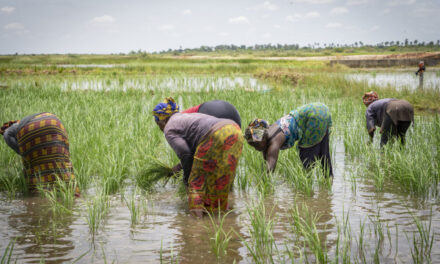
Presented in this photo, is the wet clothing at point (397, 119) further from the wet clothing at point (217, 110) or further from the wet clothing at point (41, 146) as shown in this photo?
the wet clothing at point (41, 146)

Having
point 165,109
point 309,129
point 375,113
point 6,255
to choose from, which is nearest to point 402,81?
point 375,113

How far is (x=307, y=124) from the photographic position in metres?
3.37

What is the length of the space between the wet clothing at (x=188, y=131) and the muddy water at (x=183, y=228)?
1.81 ft

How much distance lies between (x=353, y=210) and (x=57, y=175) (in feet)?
8.56

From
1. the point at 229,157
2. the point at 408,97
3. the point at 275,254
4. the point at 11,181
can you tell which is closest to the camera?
the point at 275,254

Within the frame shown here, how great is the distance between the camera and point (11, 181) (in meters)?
3.89

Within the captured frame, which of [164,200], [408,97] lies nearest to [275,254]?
[164,200]

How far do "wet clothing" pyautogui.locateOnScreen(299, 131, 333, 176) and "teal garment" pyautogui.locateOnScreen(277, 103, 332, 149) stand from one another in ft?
0.35

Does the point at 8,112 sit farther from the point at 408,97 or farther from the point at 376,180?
the point at 408,97

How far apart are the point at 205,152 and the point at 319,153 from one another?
4.30 feet

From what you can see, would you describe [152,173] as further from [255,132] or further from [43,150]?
[255,132]

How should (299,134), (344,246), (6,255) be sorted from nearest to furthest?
(344,246) → (6,255) → (299,134)

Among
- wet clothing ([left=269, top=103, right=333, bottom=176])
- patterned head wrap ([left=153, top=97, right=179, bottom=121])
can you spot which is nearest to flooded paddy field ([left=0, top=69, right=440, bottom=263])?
wet clothing ([left=269, top=103, right=333, bottom=176])

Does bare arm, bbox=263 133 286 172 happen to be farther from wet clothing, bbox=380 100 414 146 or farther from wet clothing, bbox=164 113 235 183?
wet clothing, bbox=380 100 414 146
